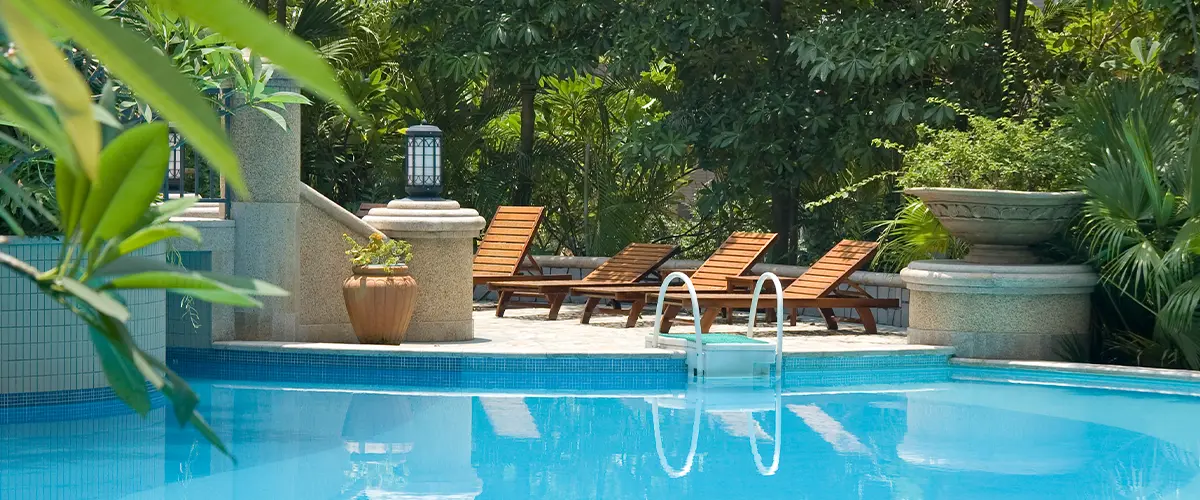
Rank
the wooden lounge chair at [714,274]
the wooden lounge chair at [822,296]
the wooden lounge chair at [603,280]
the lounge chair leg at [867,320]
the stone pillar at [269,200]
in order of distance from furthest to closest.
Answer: the wooden lounge chair at [603,280] < the wooden lounge chair at [714,274] < the lounge chair leg at [867,320] < the wooden lounge chair at [822,296] < the stone pillar at [269,200]

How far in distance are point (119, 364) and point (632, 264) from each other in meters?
12.3

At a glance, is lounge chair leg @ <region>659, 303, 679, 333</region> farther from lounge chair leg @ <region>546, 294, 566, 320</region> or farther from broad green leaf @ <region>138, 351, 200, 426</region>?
broad green leaf @ <region>138, 351, 200, 426</region>

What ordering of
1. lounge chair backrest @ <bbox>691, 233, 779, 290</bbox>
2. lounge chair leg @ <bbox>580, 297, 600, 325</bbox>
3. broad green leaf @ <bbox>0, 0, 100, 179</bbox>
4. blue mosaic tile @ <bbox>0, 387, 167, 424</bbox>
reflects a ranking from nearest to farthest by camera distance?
broad green leaf @ <bbox>0, 0, 100, 179</bbox> < blue mosaic tile @ <bbox>0, 387, 167, 424</bbox> < lounge chair backrest @ <bbox>691, 233, 779, 290</bbox> < lounge chair leg @ <bbox>580, 297, 600, 325</bbox>

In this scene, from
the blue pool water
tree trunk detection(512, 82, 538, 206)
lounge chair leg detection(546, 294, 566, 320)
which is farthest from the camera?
tree trunk detection(512, 82, 538, 206)

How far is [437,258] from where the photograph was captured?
1058cm

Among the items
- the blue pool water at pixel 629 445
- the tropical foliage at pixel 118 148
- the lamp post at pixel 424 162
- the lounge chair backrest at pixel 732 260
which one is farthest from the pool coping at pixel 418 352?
the tropical foliage at pixel 118 148

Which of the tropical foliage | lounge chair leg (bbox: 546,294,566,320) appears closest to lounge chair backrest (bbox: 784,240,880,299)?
lounge chair leg (bbox: 546,294,566,320)

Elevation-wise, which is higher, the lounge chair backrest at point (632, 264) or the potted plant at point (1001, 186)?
the potted plant at point (1001, 186)

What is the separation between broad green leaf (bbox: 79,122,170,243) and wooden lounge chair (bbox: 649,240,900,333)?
33.0 ft

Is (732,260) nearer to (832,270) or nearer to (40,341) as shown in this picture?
(832,270)

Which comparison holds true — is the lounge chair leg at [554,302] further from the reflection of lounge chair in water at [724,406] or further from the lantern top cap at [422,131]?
the reflection of lounge chair in water at [724,406]

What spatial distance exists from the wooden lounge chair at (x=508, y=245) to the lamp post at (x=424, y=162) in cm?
227

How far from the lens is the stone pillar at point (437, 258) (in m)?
10.5

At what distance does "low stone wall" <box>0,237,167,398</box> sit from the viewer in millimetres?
7855
